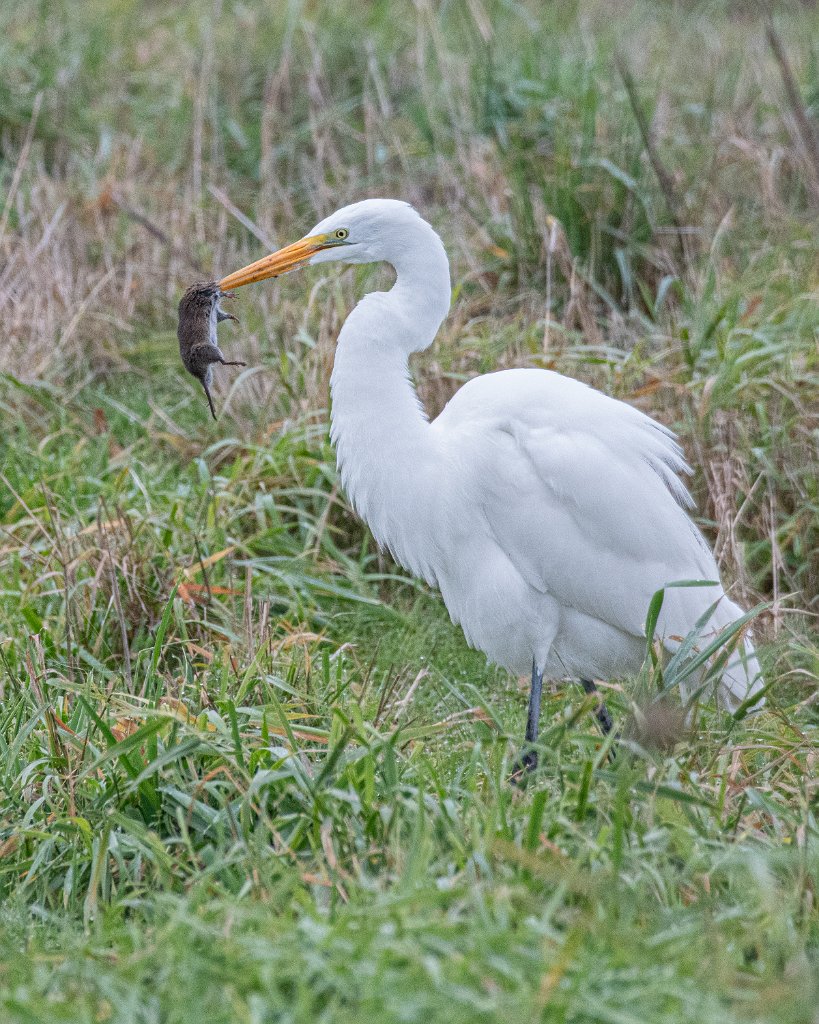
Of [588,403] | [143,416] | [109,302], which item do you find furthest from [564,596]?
[109,302]

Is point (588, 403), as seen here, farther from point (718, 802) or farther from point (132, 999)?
point (132, 999)

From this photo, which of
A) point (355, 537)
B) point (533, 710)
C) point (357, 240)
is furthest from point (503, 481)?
point (355, 537)

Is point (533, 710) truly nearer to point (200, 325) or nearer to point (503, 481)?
point (503, 481)

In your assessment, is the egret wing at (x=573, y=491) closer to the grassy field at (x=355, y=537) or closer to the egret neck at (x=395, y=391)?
the egret neck at (x=395, y=391)

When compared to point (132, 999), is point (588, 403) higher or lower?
higher

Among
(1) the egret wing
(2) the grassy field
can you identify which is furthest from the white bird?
(2) the grassy field

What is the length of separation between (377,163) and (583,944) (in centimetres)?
475

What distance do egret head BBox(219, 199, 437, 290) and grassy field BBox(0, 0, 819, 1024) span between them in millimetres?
777

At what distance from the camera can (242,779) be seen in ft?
8.30

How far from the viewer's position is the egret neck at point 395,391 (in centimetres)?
309

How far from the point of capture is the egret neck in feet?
10.1

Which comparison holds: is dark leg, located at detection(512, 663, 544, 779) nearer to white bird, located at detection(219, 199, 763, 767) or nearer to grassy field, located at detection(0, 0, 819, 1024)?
white bird, located at detection(219, 199, 763, 767)

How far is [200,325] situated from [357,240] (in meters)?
0.46

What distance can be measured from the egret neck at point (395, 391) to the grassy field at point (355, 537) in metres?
0.42
